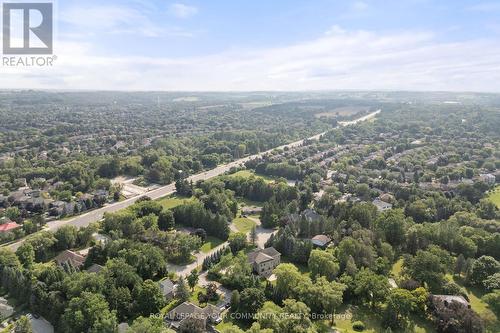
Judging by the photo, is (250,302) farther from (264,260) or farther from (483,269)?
(483,269)

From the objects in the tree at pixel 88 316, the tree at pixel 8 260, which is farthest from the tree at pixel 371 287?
the tree at pixel 8 260

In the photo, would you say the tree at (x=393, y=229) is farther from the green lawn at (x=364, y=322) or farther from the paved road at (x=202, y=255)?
→ the paved road at (x=202, y=255)

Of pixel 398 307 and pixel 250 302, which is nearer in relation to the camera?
pixel 398 307

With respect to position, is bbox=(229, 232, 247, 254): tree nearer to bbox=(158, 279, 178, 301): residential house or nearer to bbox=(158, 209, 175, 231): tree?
bbox=(158, 209, 175, 231): tree

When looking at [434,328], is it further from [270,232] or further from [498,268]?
[270,232]

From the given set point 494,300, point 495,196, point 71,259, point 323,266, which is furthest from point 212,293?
point 495,196

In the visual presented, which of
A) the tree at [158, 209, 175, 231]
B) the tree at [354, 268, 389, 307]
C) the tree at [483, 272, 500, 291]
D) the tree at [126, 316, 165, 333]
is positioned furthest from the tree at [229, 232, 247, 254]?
the tree at [483, 272, 500, 291]
